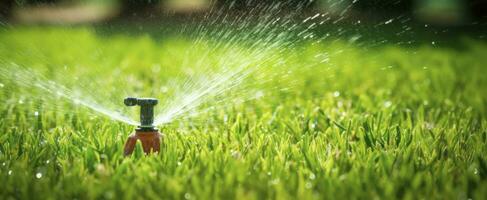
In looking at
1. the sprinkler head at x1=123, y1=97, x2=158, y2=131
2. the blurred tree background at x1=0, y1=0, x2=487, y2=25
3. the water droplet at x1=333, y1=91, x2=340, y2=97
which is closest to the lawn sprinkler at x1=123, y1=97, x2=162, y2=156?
the sprinkler head at x1=123, y1=97, x2=158, y2=131

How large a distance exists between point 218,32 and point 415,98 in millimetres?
4664

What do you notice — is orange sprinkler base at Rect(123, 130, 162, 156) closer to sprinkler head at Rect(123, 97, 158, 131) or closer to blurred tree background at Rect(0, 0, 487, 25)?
sprinkler head at Rect(123, 97, 158, 131)

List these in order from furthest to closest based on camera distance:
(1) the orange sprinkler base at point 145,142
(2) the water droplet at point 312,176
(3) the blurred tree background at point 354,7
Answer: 1. (3) the blurred tree background at point 354,7
2. (1) the orange sprinkler base at point 145,142
3. (2) the water droplet at point 312,176

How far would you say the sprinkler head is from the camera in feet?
7.38

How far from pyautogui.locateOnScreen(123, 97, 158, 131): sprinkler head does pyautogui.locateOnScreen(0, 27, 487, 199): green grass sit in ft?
0.34

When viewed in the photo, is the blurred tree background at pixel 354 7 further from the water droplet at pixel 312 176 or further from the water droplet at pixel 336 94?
the water droplet at pixel 312 176

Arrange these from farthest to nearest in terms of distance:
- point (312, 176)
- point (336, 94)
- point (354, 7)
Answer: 1. point (354, 7)
2. point (336, 94)
3. point (312, 176)

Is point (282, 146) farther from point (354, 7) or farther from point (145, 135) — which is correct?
point (354, 7)

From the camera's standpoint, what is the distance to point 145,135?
7.31 ft

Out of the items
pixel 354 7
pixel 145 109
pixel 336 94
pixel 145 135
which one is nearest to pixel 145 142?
pixel 145 135

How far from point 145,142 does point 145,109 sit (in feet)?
0.43

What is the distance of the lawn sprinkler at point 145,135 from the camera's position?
2219 millimetres

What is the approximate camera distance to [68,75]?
4512mm

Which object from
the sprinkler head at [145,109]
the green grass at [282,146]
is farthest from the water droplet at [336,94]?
the sprinkler head at [145,109]
